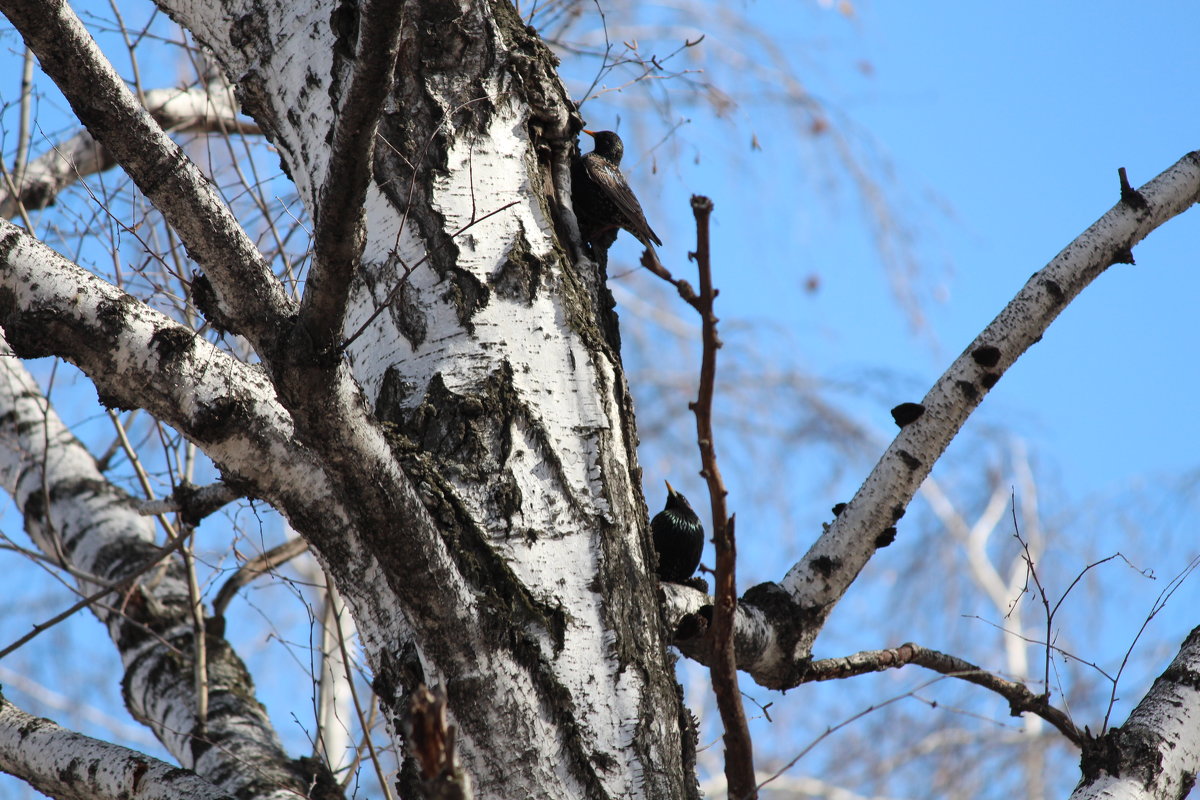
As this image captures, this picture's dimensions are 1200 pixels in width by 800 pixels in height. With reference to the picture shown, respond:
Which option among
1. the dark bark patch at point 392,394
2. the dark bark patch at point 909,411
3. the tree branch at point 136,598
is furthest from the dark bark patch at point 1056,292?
the tree branch at point 136,598

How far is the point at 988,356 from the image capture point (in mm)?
1844

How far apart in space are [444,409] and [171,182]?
510 millimetres

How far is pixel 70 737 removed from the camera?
5.30ft

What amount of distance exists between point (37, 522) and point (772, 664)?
83.0 inches

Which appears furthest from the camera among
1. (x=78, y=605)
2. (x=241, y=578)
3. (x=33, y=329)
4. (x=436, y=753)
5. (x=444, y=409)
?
(x=241, y=578)

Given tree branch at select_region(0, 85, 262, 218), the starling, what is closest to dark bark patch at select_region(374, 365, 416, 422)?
the starling

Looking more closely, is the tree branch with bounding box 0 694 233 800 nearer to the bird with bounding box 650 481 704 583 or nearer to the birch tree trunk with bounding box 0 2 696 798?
the birch tree trunk with bounding box 0 2 696 798

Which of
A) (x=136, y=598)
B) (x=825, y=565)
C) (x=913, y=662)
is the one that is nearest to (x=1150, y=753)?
(x=913, y=662)

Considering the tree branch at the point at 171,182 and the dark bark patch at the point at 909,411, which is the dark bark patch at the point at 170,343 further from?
the dark bark patch at the point at 909,411

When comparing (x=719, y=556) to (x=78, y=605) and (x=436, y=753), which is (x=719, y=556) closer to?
(x=436, y=753)

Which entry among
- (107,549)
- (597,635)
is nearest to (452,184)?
(597,635)

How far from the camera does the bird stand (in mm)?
1878

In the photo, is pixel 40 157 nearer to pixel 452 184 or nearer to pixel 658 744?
pixel 452 184

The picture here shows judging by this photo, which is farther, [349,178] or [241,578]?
[241,578]
